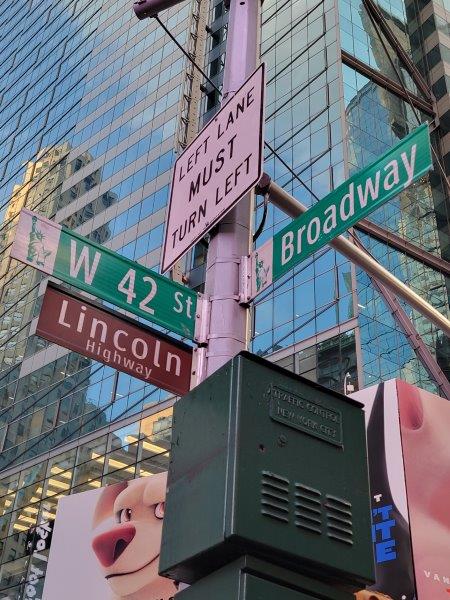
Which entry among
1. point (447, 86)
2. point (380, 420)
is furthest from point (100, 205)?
point (380, 420)

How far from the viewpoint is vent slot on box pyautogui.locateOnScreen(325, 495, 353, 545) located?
254 centimetres

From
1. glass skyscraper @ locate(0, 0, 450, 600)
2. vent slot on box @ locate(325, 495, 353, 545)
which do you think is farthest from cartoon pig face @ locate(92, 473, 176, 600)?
vent slot on box @ locate(325, 495, 353, 545)

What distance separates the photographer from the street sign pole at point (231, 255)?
4664mm

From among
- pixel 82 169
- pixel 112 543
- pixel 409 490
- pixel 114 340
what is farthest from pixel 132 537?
pixel 82 169

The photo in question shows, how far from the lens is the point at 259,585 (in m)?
2.31

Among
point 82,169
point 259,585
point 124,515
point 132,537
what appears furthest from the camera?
point 82,169

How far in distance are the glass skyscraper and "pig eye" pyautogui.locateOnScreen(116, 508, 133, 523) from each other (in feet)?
46.7

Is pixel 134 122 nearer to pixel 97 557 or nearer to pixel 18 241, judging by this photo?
pixel 97 557

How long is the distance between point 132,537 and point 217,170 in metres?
13.6

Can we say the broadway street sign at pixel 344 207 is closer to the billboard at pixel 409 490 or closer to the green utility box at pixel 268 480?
the green utility box at pixel 268 480

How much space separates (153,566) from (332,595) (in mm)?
15072

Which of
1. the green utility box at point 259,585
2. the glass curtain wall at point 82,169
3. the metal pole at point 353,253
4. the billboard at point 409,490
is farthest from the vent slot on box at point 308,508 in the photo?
the glass curtain wall at point 82,169

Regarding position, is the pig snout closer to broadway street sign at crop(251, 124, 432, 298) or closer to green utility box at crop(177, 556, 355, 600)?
broadway street sign at crop(251, 124, 432, 298)

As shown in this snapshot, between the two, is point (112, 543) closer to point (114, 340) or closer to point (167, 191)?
point (114, 340)
